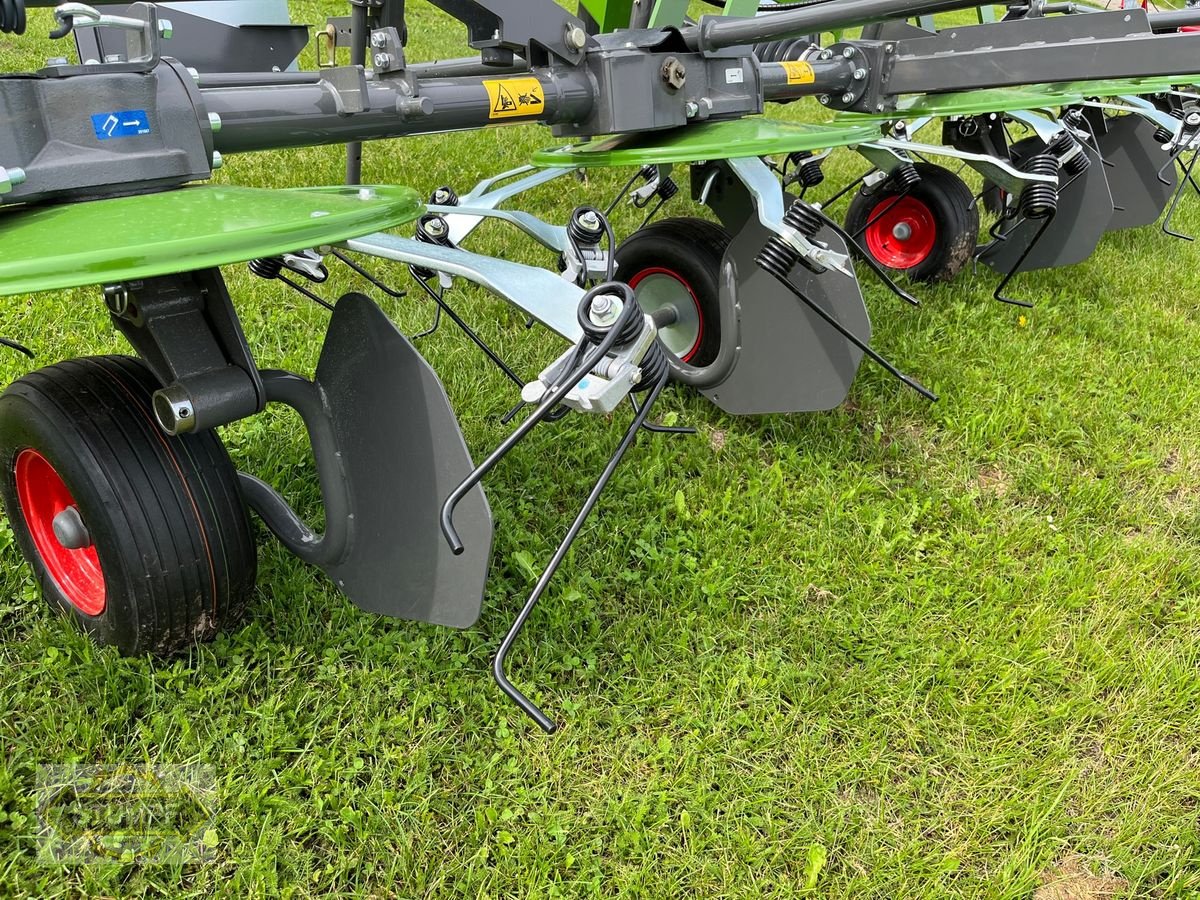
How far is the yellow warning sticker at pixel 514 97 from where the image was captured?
186cm

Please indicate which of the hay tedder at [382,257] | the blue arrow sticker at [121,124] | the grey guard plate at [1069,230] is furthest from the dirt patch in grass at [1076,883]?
the grey guard plate at [1069,230]

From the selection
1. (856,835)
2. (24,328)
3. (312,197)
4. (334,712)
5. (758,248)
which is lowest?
(856,835)

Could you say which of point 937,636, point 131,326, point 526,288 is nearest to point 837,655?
point 937,636

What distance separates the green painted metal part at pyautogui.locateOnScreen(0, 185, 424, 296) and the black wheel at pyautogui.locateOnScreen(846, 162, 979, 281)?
2493 millimetres

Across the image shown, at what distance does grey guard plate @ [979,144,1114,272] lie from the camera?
3406 mm

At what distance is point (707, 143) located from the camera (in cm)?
192

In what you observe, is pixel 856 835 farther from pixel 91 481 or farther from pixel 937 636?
pixel 91 481

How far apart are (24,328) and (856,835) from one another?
251 cm

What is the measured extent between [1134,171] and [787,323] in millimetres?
2941

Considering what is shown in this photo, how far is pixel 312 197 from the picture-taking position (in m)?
1.24

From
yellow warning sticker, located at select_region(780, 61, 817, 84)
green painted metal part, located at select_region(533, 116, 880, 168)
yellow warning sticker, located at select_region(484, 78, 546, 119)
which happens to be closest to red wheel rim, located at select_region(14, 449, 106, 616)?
yellow warning sticker, located at select_region(484, 78, 546, 119)

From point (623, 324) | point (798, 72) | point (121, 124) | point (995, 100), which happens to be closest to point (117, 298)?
point (121, 124)

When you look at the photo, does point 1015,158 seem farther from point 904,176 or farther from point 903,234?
point 904,176

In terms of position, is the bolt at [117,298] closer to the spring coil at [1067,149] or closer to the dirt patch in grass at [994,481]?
the dirt patch in grass at [994,481]
